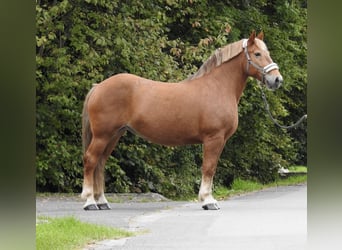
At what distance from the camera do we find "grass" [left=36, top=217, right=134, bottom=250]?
5748 mm

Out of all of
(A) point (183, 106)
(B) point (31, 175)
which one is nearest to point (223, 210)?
(A) point (183, 106)

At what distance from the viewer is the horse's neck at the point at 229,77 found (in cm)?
974

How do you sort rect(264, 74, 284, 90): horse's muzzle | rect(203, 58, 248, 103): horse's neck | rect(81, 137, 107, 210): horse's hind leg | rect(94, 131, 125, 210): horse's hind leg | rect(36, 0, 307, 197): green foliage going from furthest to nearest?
rect(36, 0, 307, 197): green foliage < rect(203, 58, 248, 103): horse's neck < rect(94, 131, 125, 210): horse's hind leg < rect(81, 137, 107, 210): horse's hind leg < rect(264, 74, 284, 90): horse's muzzle

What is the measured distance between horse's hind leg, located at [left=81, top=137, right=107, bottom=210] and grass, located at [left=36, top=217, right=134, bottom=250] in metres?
1.95

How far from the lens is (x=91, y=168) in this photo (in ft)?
31.1

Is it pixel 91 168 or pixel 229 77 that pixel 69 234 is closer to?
pixel 91 168

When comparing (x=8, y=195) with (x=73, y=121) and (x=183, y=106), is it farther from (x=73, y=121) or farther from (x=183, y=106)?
(x=73, y=121)

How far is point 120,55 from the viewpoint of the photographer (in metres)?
12.9

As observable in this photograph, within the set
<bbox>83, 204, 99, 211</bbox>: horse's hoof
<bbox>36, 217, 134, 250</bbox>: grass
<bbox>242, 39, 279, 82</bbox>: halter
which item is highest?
<bbox>242, 39, 279, 82</bbox>: halter

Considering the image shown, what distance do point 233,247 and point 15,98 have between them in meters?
4.87

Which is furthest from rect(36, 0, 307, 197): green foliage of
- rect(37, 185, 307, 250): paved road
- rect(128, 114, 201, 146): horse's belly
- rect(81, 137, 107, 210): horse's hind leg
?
rect(128, 114, 201, 146): horse's belly

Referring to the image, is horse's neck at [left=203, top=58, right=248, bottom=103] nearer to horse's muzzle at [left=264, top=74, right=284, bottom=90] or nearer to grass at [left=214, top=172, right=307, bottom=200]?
horse's muzzle at [left=264, top=74, right=284, bottom=90]

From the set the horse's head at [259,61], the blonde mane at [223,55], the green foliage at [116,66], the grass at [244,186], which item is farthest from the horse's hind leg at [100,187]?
the grass at [244,186]

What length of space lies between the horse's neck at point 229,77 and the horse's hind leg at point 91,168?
1.64 metres
